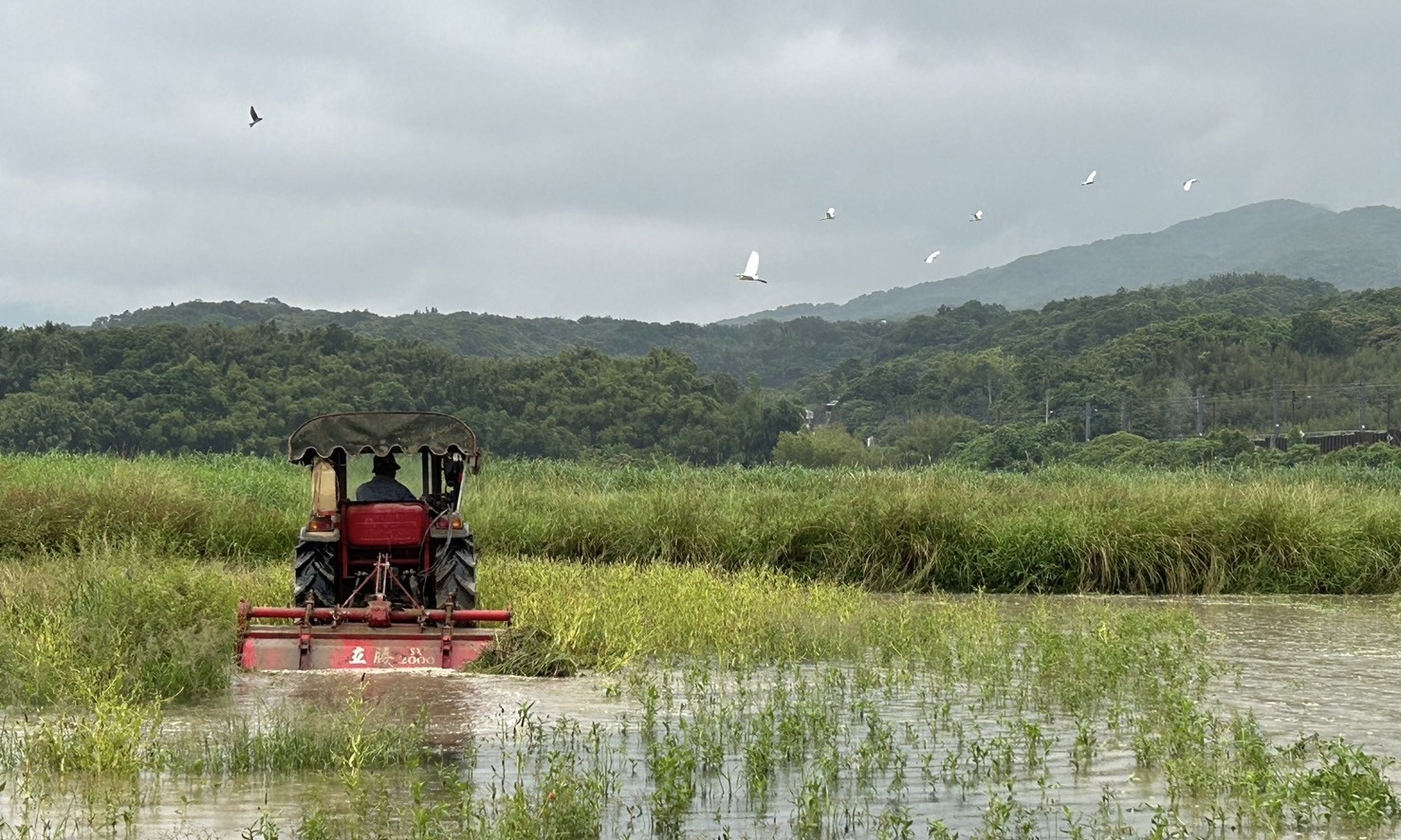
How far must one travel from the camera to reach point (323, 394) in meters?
56.3

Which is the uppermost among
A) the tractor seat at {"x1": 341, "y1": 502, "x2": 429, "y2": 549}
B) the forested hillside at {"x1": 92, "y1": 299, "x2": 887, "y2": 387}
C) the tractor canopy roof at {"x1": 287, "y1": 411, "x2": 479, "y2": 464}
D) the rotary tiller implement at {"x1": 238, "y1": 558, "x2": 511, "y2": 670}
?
the forested hillside at {"x1": 92, "y1": 299, "x2": 887, "y2": 387}

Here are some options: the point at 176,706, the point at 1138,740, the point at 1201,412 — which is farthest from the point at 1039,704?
the point at 1201,412

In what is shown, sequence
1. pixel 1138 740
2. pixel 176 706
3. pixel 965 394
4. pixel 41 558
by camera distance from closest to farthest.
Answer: pixel 1138 740, pixel 176 706, pixel 41 558, pixel 965 394

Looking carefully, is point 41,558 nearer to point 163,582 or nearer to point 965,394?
point 163,582

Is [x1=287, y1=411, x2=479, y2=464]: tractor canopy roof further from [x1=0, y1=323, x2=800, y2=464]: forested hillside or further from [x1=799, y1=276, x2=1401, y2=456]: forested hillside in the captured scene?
[x1=799, y1=276, x2=1401, y2=456]: forested hillside

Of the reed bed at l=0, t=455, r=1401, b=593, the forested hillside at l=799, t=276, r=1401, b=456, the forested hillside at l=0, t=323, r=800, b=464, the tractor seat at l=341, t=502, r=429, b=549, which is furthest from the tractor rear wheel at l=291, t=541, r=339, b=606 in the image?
the forested hillside at l=799, t=276, r=1401, b=456

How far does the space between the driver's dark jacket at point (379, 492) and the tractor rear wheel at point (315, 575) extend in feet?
1.85

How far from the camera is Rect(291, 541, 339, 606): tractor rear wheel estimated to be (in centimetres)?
1202

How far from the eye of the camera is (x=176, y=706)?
9688 millimetres

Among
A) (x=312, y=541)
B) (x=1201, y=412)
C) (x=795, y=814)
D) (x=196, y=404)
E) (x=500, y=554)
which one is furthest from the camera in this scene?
(x=1201, y=412)

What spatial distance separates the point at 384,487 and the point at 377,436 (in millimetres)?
600

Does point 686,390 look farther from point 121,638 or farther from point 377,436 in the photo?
point 121,638

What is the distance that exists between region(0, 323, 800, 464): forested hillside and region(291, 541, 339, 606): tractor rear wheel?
39.4 meters

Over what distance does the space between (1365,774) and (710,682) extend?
4.59 meters
